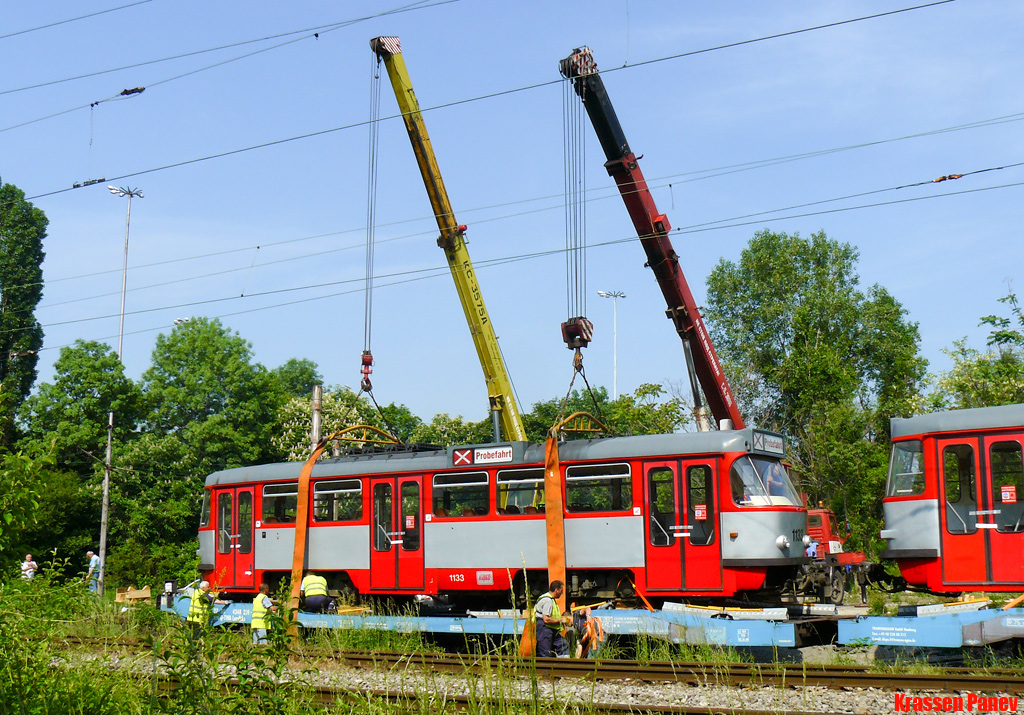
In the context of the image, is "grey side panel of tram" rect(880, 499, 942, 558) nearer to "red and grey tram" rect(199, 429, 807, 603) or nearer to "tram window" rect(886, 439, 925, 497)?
"tram window" rect(886, 439, 925, 497)

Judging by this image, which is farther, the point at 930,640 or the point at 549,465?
the point at 549,465

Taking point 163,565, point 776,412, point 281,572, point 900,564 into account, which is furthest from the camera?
point 776,412

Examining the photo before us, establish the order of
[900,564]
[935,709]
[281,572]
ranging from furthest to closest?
[281,572]
[900,564]
[935,709]

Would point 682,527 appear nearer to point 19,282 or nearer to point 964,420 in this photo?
point 964,420

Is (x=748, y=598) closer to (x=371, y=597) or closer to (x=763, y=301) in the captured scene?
(x=371, y=597)

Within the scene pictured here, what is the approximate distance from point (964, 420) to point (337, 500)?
33.7 ft

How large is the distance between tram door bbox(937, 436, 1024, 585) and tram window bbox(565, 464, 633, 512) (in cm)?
429

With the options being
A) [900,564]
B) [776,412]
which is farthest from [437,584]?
[776,412]

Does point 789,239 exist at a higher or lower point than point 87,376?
higher

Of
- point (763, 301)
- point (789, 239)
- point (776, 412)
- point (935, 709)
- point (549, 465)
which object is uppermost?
point (789, 239)

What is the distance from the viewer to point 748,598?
45.3 ft

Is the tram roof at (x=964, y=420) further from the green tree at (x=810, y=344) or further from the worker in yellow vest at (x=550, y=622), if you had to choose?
the green tree at (x=810, y=344)

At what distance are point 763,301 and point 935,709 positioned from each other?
37.7 m

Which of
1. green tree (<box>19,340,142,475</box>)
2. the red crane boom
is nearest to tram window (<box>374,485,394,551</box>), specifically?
the red crane boom
